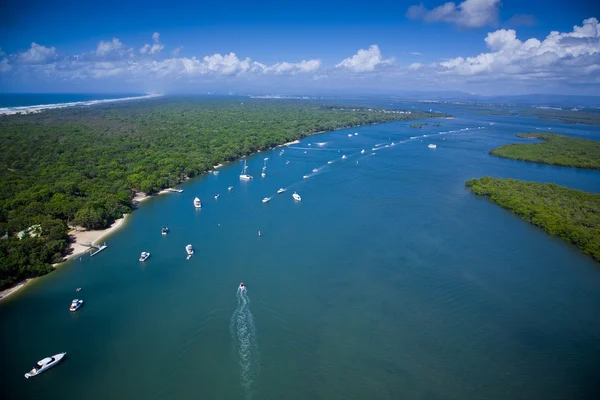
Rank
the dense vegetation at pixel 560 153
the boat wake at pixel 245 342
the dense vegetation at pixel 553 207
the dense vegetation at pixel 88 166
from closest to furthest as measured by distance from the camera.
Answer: the boat wake at pixel 245 342, the dense vegetation at pixel 88 166, the dense vegetation at pixel 553 207, the dense vegetation at pixel 560 153

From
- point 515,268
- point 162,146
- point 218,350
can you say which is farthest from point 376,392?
point 162,146

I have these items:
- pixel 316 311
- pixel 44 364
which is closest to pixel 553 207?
pixel 316 311

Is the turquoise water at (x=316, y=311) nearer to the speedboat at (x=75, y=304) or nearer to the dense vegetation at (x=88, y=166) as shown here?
the speedboat at (x=75, y=304)

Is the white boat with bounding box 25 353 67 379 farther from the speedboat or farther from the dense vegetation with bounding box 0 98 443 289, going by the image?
the dense vegetation with bounding box 0 98 443 289

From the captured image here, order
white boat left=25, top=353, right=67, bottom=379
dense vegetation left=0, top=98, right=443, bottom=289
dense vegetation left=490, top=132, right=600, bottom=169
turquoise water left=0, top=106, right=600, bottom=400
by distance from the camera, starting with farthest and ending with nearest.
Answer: dense vegetation left=490, top=132, right=600, bottom=169 < dense vegetation left=0, top=98, right=443, bottom=289 < turquoise water left=0, top=106, right=600, bottom=400 < white boat left=25, top=353, right=67, bottom=379

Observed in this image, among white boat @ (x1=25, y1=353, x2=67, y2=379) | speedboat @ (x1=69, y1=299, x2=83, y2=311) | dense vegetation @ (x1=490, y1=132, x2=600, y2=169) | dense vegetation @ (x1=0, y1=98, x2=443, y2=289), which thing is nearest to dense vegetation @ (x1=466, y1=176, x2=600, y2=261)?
dense vegetation @ (x1=490, y1=132, x2=600, y2=169)

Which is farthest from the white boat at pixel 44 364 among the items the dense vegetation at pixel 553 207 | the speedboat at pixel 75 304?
the dense vegetation at pixel 553 207

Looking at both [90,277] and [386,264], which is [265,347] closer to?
[386,264]
